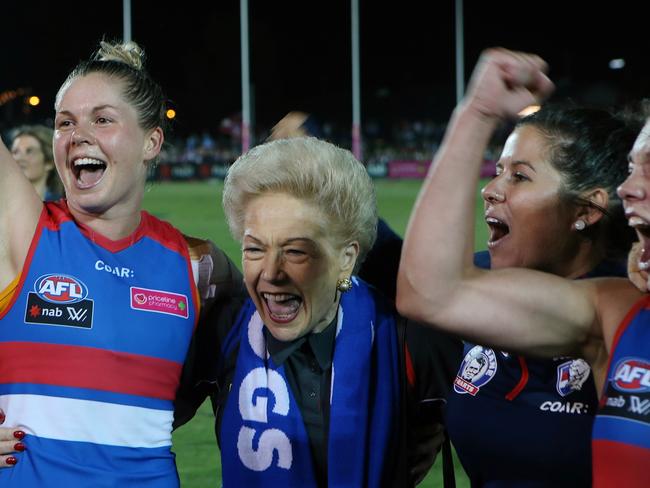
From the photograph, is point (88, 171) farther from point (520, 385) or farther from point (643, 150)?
point (643, 150)

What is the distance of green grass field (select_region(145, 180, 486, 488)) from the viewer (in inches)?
181

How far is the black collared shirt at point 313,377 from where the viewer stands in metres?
2.29

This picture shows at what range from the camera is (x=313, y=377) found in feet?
7.68

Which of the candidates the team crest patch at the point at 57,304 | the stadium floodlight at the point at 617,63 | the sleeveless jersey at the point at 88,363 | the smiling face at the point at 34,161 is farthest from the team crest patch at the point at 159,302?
the stadium floodlight at the point at 617,63

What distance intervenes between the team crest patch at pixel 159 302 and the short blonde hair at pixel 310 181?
1.03 feet

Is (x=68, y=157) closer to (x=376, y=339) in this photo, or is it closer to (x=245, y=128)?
(x=376, y=339)

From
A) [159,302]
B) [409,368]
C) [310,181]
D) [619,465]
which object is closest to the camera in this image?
[619,465]

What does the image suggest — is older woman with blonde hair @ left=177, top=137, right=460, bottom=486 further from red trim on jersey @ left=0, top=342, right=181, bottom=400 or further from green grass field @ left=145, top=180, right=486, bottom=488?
green grass field @ left=145, top=180, right=486, bottom=488

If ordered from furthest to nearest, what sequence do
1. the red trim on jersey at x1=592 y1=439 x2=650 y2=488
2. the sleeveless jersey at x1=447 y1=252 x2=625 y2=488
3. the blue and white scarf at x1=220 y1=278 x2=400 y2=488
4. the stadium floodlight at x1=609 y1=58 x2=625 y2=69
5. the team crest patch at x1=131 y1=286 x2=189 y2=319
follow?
the stadium floodlight at x1=609 y1=58 x2=625 y2=69 < the team crest patch at x1=131 y1=286 x2=189 y2=319 < the blue and white scarf at x1=220 y1=278 x2=400 y2=488 < the sleeveless jersey at x1=447 y1=252 x2=625 y2=488 < the red trim on jersey at x1=592 y1=439 x2=650 y2=488

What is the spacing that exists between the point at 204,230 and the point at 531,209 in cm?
1264

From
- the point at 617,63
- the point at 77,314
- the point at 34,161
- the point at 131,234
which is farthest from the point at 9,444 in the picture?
the point at 617,63

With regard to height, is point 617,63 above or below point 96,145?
above

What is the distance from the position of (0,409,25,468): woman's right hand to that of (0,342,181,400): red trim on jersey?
13 centimetres

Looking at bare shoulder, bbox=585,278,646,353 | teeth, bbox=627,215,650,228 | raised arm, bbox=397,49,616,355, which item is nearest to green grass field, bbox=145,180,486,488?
raised arm, bbox=397,49,616,355
